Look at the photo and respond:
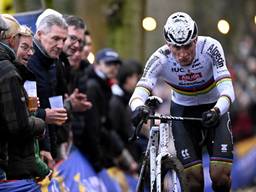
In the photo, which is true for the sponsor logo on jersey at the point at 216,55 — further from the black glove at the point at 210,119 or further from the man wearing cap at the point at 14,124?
the man wearing cap at the point at 14,124

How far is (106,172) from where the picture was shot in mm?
15969

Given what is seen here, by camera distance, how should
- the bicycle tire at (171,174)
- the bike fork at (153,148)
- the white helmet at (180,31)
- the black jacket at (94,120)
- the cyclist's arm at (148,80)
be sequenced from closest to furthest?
the bicycle tire at (171,174) → the bike fork at (153,148) → the white helmet at (180,31) → the cyclist's arm at (148,80) → the black jacket at (94,120)

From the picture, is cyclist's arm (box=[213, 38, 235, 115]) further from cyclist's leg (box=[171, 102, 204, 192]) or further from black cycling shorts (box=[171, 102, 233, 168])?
cyclist's leg (box=[171, 102, 204, 192])

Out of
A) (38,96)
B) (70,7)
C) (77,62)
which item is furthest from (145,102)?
(70,7)

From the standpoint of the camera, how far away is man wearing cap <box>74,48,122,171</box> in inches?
597

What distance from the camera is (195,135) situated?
42.2 ft

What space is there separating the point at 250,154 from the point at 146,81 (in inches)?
453

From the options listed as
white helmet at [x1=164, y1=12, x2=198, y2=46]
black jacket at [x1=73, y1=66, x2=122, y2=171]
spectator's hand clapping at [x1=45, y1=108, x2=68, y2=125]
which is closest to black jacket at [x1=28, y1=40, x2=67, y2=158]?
spectator's hand clapping at [x1=45, y1=108, x2=68, y2=125]

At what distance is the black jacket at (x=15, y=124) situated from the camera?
388 inches

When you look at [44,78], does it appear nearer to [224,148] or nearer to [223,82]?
[223,82]

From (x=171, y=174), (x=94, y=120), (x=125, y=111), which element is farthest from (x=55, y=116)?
(x=125, y=111)

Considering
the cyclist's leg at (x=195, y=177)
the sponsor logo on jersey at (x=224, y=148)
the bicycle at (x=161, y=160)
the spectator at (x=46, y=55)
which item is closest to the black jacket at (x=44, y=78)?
the spectator at (x=46, y=55)

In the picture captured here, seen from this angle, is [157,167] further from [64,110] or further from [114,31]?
[114,31]

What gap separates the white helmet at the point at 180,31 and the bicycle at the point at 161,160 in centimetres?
69
